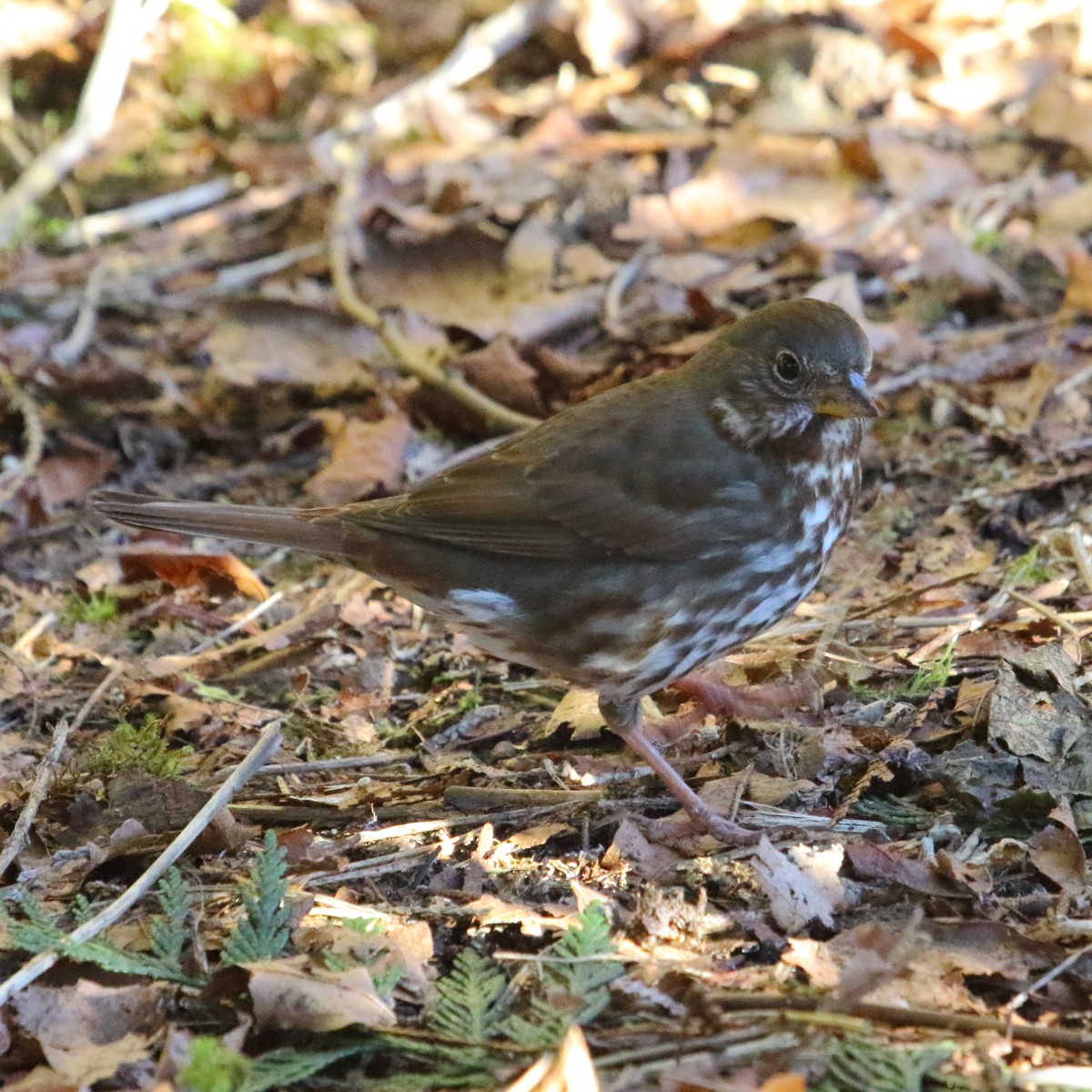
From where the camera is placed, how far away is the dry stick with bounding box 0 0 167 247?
646 centimetres

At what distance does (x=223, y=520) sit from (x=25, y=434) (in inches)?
74.7

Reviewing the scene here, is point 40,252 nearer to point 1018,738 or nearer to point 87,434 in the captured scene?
point 87,434

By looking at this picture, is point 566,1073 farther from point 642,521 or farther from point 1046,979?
point 642,521

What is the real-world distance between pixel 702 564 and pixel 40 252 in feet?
13.9

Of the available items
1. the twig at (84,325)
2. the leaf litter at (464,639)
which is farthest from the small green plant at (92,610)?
the twig at (84,325)

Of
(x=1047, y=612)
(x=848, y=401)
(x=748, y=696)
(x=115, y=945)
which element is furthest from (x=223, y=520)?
(x=1047, y=612)

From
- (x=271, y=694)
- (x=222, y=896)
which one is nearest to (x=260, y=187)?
(x=271, y=694)

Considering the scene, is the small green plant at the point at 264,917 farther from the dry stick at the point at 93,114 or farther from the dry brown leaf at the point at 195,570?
the dry stick at the point at 93,114

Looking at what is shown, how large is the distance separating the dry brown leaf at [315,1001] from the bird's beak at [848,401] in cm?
177

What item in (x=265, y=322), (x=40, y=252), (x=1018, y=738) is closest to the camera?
(x=1018, y=738)

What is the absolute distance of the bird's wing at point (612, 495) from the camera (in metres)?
3.49

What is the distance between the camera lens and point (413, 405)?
17.1 feet

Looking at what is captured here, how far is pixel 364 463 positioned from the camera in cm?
488

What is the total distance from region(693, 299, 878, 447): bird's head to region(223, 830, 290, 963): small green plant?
1.58m
